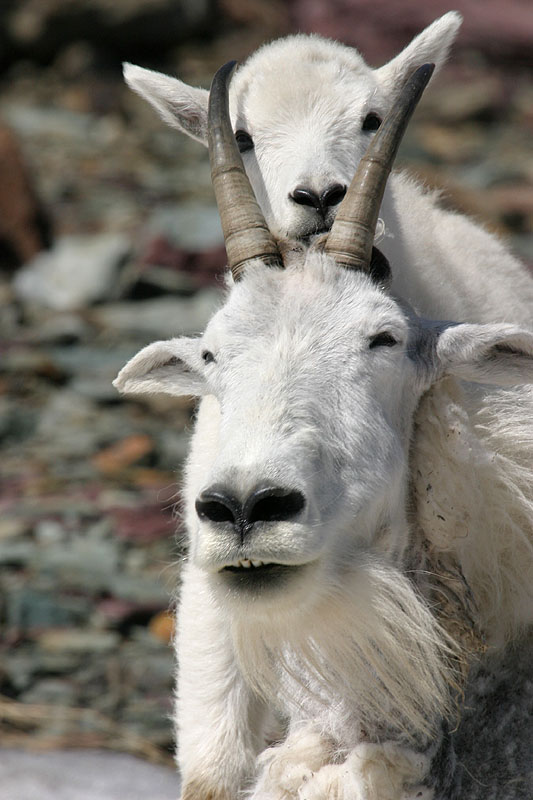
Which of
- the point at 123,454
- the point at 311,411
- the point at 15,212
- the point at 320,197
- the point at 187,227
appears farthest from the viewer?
the point at 187,227

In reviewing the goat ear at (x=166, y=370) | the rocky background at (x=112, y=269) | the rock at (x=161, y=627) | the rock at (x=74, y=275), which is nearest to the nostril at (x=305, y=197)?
the rocky background at (x=112, y=269)

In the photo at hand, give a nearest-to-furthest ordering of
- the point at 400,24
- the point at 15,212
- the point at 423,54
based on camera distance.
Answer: the point at 423,54 → the point at 15,212 → the point at 400,24

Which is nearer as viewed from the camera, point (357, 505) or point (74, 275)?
point (357, 505)

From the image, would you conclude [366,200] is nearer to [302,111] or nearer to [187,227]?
[302,111]

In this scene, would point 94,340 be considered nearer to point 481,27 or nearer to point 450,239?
point 450,239

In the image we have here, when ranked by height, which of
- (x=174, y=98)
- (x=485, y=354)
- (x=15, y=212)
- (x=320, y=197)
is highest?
(x=15, y=212)

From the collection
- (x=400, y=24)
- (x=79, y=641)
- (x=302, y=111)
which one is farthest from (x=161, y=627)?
(x=400, y=24)

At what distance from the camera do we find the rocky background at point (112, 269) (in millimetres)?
8438

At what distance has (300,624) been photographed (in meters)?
4.11

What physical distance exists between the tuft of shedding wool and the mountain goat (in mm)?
724

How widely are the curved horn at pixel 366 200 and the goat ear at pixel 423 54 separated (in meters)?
2.11

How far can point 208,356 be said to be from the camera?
450 cm

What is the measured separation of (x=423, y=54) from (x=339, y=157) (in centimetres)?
120

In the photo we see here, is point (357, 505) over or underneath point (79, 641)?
over
